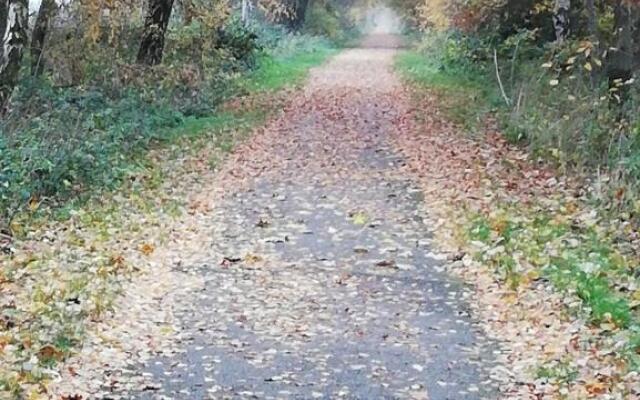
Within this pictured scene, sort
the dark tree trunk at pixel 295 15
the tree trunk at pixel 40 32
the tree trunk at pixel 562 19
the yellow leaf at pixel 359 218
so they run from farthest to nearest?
1. the dark tree trunk at pixel 295 15
2. the tree trunk at pixel 562 19
3. the tree trunk at pixel 40 32
4. the yellow leaf at pixel 359 218

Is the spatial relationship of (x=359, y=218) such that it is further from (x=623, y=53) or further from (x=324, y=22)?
(x=324, y=22)

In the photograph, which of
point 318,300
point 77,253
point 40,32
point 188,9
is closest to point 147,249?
point 77,253

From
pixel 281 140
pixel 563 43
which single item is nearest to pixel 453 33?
pixel 563 43

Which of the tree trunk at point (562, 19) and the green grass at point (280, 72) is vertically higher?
the tree trunk at point (562, 19)

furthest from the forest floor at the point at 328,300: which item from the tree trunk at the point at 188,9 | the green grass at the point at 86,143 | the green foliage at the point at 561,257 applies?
the tree trunk at the point at 188,9

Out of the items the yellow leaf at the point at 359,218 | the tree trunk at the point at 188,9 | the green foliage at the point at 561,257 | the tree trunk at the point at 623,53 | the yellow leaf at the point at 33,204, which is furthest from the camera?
the tree trunk at the point at 188,9

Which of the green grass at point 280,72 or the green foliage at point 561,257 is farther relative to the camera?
the green grass at point 280,72

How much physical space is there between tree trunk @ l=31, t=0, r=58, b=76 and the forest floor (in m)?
5.34

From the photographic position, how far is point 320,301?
858cm

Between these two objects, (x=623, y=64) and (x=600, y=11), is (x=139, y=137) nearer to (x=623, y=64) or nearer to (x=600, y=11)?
(x=623, y=64)

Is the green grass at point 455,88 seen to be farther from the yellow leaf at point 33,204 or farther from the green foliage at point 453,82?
the yellow leaf at point 33,204

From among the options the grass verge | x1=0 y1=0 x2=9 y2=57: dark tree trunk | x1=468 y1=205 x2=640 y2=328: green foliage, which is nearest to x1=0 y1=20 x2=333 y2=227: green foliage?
the grass verge

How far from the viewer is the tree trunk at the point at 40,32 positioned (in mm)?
18094

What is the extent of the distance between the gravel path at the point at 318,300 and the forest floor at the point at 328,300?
0.02m
